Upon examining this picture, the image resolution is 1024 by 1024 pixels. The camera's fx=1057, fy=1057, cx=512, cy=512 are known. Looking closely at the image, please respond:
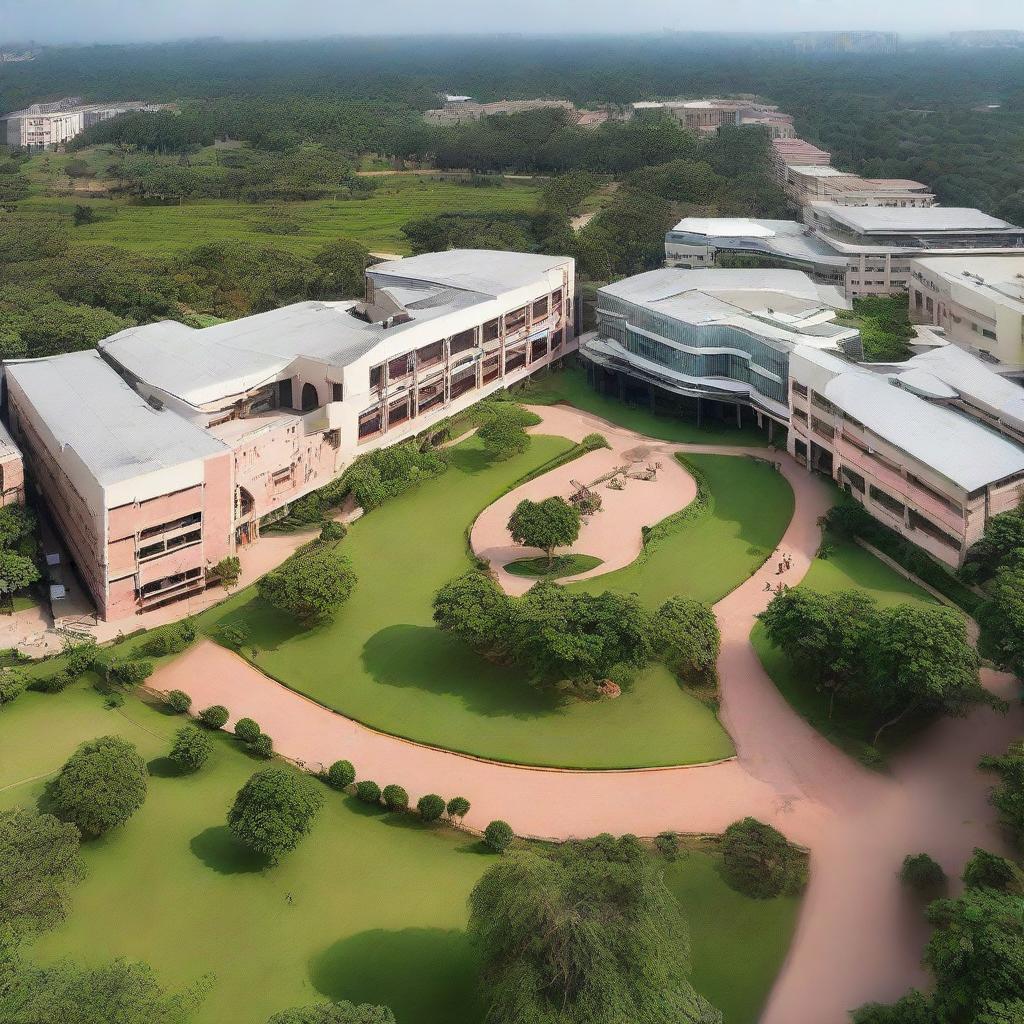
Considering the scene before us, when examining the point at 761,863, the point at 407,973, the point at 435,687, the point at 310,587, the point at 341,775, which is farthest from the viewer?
the point at 310,587

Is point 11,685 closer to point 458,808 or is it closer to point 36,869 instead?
point 36,869

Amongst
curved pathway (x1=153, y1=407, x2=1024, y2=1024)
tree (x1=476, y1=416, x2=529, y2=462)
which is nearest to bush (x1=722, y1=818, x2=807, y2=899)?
curved pathway (x1=153, y1=407, x2=1024, y2=1024)

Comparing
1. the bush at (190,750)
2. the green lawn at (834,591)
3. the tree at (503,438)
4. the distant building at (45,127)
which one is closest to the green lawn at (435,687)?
the green lawn at (834,591)

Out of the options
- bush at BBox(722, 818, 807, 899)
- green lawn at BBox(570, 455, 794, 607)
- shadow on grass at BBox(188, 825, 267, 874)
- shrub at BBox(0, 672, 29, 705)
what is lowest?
shadow on grass at BBox(188, 825, 267, 874)

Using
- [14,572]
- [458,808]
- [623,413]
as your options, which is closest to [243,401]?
[14,572]

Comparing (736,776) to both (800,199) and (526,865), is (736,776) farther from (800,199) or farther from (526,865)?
(800,199)

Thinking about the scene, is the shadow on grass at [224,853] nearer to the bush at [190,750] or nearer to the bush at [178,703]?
the bush at [190,750]

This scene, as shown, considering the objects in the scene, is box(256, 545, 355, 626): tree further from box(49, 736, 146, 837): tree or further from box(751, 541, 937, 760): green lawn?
box(751, 541, 937, 760): green lawn
